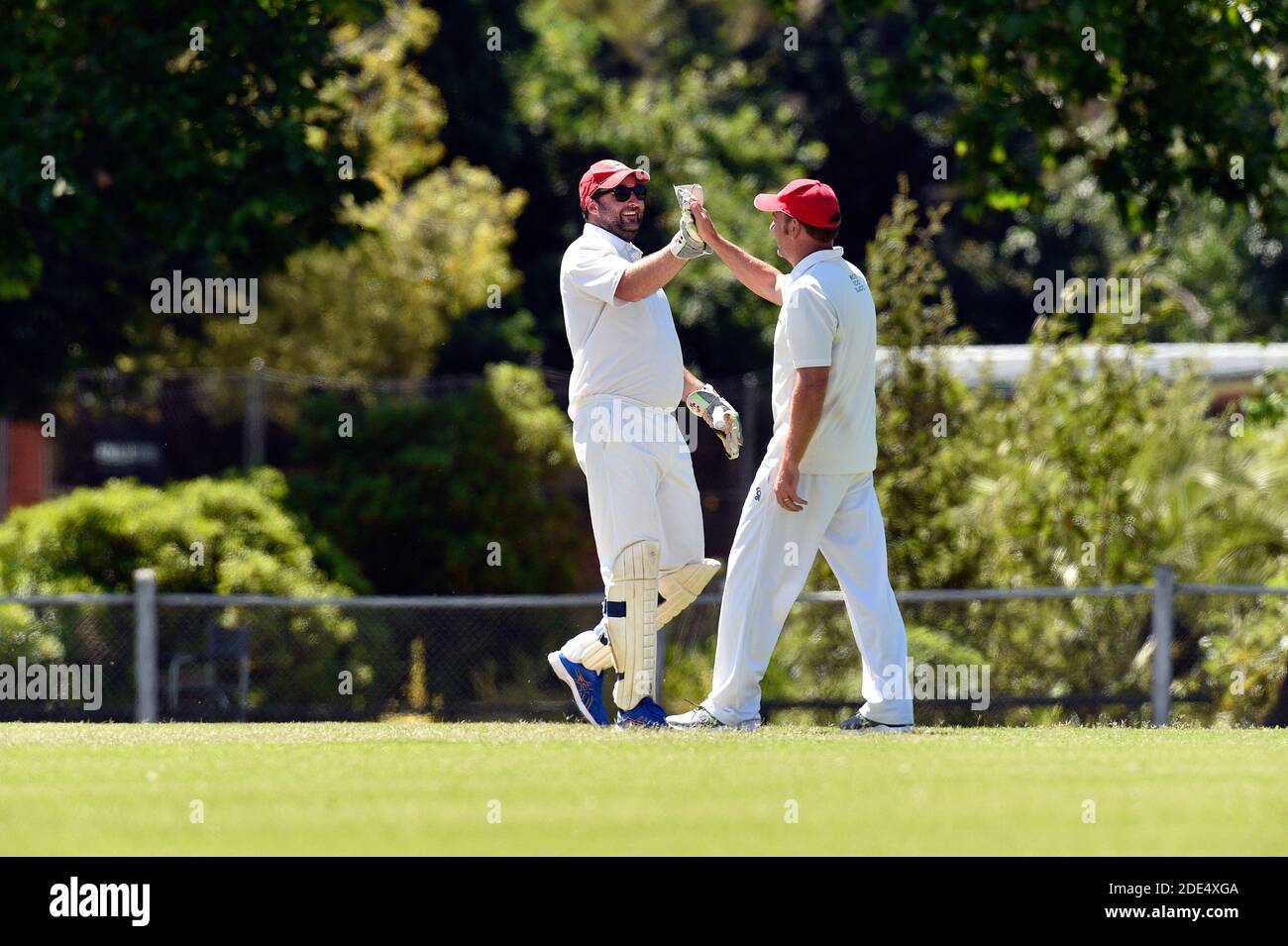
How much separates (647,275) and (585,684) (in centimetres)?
185

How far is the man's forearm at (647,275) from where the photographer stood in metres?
7.93

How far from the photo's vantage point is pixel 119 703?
12992 mm

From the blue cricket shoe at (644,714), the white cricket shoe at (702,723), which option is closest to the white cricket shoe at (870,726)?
the white cricket shoe at (702,723)

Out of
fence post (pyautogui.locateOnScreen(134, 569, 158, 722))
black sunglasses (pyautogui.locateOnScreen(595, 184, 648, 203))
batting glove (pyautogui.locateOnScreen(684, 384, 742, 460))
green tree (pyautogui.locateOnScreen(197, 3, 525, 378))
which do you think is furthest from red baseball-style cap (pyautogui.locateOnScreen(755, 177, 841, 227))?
green tree (pyautogui.locateOnScreen(197, 3, 525, 378))

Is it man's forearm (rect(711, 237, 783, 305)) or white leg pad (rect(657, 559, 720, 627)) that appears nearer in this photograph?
man's forearm (rect(711, 237, 783, 305))

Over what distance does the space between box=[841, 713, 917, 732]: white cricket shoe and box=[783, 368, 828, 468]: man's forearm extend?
120cm

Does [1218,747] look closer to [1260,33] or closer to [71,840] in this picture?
[71,840]

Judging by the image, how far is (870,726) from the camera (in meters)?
8.62

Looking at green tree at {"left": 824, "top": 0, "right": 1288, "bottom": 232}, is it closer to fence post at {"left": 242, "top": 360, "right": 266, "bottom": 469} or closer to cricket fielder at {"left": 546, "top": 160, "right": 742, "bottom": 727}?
cricket fielder at {"left": 546, "top": 160, "right": 742, "bottom": 727}

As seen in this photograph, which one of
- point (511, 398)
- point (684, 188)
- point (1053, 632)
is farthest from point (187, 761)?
point (511, 398)

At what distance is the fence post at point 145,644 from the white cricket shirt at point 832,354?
5515 mm

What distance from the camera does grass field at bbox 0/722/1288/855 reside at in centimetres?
571

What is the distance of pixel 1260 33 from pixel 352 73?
6437 mm

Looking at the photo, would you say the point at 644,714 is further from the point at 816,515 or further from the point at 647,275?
the point at 647,275
